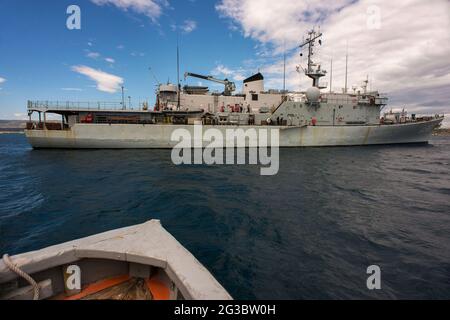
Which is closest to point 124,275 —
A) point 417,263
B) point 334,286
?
point 334,286

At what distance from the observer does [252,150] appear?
2664 centimetres

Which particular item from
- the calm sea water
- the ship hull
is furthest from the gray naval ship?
the calm sea water

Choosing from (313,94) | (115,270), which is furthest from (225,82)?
(115,270)

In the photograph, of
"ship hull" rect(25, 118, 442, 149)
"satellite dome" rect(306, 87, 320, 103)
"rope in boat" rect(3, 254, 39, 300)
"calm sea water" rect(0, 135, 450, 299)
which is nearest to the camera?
"rope in boat" rect(3, 254, 39, 300)

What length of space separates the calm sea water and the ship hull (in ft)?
32.4

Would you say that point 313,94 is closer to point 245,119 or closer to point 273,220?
Answer: point 245,119

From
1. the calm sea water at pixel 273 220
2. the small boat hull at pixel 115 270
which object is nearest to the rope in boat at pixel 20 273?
the small boat hull at pixel 115 270

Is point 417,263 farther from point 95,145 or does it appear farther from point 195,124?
point 95,145

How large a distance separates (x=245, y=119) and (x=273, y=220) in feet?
72.2

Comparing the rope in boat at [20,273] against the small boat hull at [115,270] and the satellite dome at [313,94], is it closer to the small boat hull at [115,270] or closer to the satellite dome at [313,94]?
the small boat hull at [115,270]

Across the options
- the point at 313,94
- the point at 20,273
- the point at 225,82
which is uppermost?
the point at 225,82

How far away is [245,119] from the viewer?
93.2 ft

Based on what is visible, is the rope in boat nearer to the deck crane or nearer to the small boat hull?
the small boat hull

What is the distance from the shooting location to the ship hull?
24375mm
